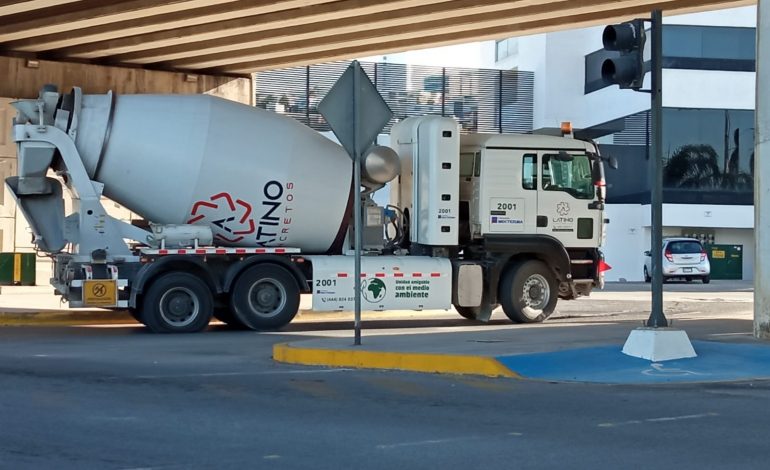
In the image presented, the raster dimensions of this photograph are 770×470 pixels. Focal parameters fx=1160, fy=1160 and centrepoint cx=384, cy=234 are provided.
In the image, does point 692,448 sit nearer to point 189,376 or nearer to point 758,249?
point 189,376

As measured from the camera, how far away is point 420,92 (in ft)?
145

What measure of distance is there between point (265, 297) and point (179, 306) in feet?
4.39

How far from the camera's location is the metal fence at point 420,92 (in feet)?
137

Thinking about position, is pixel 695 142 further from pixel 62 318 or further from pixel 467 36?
pixel 62 318

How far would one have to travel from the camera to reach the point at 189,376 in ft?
38.2

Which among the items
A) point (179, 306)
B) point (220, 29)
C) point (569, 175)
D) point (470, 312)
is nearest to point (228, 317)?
point (179, 306)

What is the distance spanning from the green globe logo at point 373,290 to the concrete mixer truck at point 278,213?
0.07 ft

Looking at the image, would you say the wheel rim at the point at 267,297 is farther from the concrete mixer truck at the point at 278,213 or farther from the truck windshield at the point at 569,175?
the truck windshield at the point at 569,175

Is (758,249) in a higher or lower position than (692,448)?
higher

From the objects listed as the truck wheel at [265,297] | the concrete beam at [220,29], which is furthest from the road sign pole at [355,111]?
the concrete beam at [220,29]

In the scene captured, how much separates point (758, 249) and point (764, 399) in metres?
4.91

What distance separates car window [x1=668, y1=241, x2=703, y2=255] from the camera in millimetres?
41594

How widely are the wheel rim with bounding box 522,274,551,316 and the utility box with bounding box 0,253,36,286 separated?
40.6 ft

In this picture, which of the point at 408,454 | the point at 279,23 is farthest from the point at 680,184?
the point at 408,454
